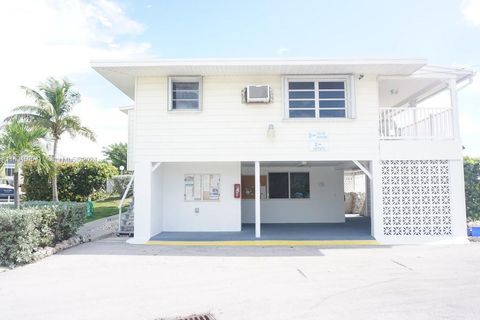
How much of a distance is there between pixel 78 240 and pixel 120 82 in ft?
17.4

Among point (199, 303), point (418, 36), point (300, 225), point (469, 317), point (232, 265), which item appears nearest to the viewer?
point (469, 317)

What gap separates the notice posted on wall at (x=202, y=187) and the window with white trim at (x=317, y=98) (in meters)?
3.64

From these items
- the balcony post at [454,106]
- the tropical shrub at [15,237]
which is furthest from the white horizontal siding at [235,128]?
the tropical shrub at [15,237]

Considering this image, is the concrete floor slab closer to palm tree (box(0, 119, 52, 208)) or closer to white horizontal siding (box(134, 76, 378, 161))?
white horizontal siding (box(134, 76, 378, 161))

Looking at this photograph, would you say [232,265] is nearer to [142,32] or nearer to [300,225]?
[300,225]

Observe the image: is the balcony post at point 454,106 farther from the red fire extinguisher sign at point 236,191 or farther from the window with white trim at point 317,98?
the red fire extinguisher sign at point 236,191

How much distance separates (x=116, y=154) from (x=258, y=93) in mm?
32423

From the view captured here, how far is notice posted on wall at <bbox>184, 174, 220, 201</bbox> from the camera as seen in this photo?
1245cm

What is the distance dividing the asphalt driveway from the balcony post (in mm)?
3647

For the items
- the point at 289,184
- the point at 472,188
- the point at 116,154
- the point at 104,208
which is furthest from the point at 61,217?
the point at 116,154

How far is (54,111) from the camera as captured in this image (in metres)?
19.7

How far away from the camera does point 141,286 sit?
6293 mm

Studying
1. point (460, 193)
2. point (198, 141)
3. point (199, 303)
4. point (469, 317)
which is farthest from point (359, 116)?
point (199, 303)

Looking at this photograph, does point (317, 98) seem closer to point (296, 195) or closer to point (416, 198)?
point (416, 198)
